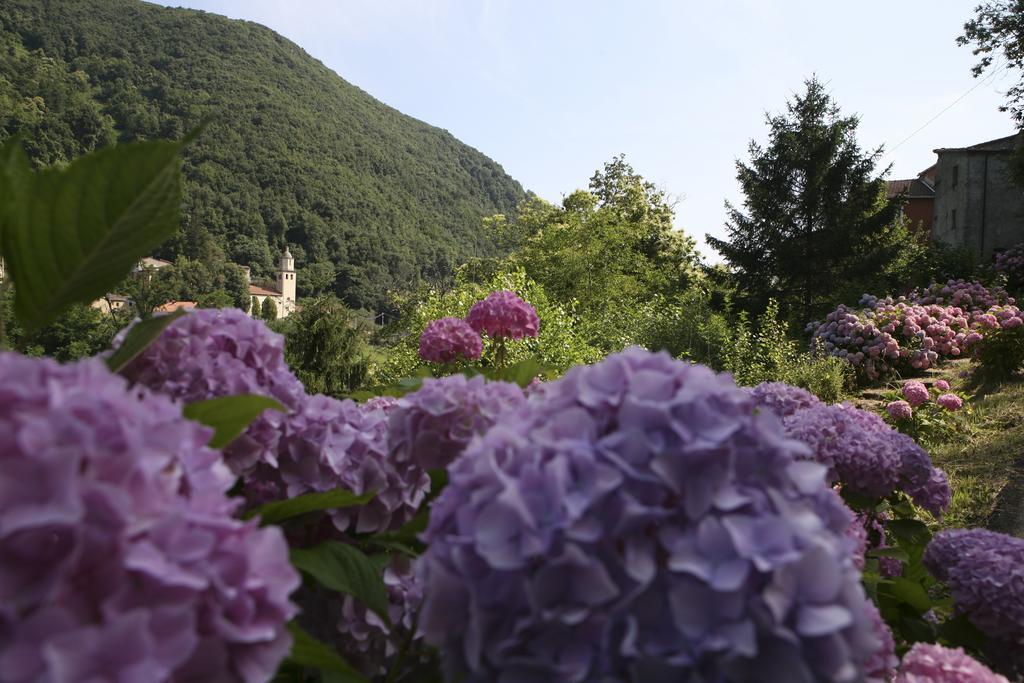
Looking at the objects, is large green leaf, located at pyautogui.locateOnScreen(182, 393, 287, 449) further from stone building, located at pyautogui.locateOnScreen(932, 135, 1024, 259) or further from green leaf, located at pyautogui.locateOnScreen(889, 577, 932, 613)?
stone building, located at pyautogui.locateOnScreen(932, 135, 1024, 259)

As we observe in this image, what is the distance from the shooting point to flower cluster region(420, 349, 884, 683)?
0.51 metres

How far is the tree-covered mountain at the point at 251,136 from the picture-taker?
7962 centimetres

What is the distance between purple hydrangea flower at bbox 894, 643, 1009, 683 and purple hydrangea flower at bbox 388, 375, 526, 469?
0.80 meters

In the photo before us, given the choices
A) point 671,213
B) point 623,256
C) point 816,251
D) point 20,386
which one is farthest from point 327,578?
point 671,213

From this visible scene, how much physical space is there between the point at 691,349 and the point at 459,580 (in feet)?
36.8

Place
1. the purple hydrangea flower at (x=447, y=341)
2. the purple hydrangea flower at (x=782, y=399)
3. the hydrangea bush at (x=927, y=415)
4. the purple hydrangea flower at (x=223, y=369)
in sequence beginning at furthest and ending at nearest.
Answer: the hydrangea bush at (x=927, y=415) → the purple hydrangea flower at (x=447, y=341) → the purple hydrangea flower at (x=782, y=399) → the purple hydrangea flower at (x=223, y=369)

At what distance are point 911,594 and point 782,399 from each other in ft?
2.12

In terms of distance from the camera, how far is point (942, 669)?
3.59 feet

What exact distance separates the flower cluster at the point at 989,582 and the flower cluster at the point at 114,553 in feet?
4.98

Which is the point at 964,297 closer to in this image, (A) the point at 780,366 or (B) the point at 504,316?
(A) the point at 780,366

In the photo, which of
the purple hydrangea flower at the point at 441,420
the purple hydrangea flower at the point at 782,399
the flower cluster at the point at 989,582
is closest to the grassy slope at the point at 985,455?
the purple hydrangea flower at the point at 782,399

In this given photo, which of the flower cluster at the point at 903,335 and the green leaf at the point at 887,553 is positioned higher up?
the flower cluster at the point at 903,335

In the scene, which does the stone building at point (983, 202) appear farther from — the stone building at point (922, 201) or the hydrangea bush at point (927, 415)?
the hydrangea bush at point (927, 415)

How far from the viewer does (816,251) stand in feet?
67.3
